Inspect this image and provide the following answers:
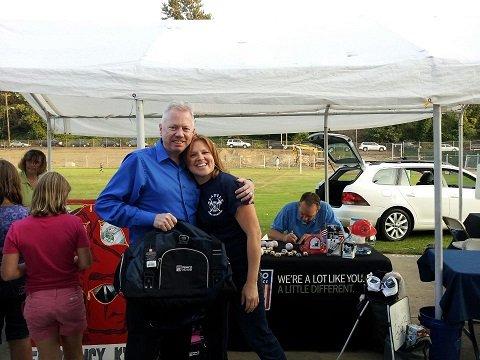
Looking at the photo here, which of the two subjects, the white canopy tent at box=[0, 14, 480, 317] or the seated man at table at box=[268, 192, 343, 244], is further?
the seated man at table at box=[268, 192, 343, 244]

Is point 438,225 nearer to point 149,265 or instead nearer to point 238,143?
point 149,265

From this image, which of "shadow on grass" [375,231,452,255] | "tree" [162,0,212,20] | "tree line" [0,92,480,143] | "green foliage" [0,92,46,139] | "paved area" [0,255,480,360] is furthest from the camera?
"tree" [162,0,212,20]

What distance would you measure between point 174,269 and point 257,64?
149cm

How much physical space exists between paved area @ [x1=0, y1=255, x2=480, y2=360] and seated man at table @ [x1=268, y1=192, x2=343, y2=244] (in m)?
1.04

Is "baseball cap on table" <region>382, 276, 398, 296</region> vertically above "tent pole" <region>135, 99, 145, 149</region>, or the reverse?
"tent pole" <region>135, 99, 145, 149</region>

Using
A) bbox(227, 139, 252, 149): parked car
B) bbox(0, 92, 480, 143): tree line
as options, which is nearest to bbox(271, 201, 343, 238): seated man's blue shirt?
bbox(227, 139, 252, 149): parked car

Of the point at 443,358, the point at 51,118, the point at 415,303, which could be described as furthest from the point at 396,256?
the point at 51,118

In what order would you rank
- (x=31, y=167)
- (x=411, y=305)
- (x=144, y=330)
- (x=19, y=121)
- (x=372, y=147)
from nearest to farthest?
(x=144, y=330) < (x=31, y=167) < (x=411, y=305) < (x=372, y=147) < (x=19, y=121)

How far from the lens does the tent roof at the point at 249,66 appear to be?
10.3 feet

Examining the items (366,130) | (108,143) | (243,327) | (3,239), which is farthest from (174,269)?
(366,130)

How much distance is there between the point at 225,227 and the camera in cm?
256

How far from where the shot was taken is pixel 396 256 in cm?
786

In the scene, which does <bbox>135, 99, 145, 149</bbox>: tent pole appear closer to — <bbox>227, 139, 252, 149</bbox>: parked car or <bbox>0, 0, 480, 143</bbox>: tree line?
<bbox>227, 139, 252, 149</bbox>: parked car

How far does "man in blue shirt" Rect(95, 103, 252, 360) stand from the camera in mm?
2395
